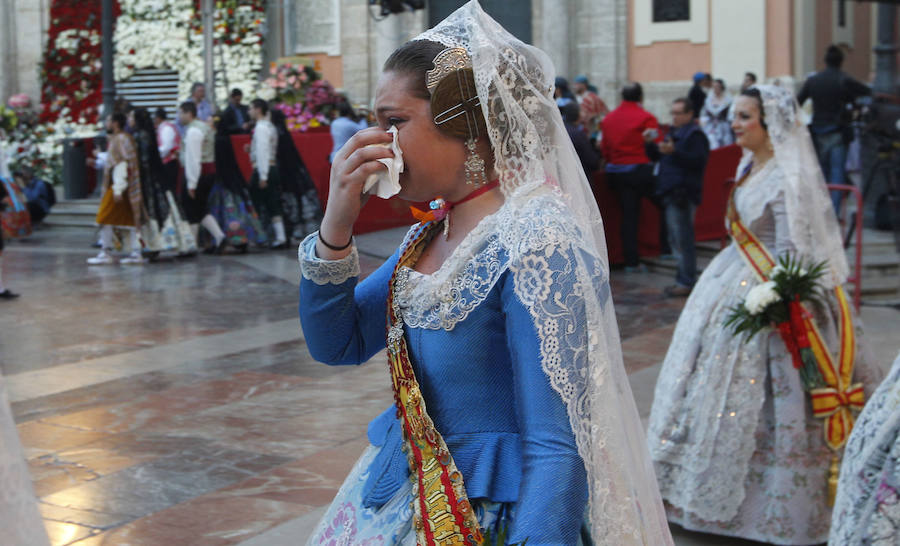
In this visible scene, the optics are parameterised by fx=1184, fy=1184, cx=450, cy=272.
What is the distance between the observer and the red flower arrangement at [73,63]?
71.6 ft

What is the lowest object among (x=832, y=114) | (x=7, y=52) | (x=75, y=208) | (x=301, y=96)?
(x=75, y=208)

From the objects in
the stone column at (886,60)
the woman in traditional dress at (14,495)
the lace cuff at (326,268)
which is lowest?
the woman in traditional dress at (14,495)

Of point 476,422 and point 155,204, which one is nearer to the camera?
point 476,422

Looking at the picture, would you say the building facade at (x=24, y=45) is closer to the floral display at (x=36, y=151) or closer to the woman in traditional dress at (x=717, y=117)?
the floral display at (x=36, y=151)

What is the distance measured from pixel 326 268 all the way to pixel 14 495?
2.60ft

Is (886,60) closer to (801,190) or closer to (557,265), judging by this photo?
(801,190)

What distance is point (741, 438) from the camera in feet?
15.9

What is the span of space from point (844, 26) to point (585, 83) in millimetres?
6975

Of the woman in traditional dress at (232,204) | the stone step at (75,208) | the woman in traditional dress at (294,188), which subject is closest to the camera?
the woman in traditional dress at (232,204)

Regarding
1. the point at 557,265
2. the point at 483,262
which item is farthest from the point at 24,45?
the point at 557,265

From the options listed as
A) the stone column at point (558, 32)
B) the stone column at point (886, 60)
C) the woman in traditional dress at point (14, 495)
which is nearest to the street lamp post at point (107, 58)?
the stone column at point (558, 32)

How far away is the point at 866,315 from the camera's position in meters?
9.56

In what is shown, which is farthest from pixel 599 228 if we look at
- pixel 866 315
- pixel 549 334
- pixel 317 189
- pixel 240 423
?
pixel 317 189

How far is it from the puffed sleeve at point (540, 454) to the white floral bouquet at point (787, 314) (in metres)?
2.99
